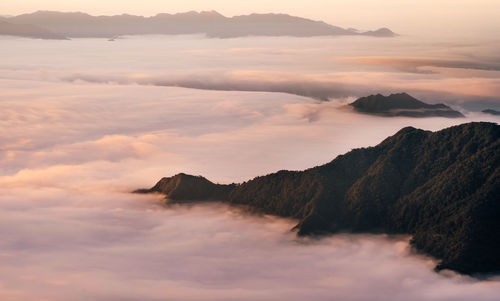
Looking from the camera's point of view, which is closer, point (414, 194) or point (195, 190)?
point (414, 194)

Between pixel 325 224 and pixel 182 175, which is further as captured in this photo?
pixel 182 175

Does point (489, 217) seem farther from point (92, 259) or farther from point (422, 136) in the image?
point (92, 259)

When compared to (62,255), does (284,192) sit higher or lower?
higher

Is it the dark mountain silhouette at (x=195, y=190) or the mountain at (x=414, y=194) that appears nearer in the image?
the mountain at (x=414, y=194)

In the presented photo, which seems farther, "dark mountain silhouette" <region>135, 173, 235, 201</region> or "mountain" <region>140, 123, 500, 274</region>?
"dark mountain silhouette" <region>135, 173, 235, 201</region>

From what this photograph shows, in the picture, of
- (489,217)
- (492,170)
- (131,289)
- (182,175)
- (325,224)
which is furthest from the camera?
(182,175)

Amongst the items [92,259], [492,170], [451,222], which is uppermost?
[492,170]

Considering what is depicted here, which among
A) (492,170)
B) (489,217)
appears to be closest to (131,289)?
(489,217)

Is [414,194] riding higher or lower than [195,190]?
higher
